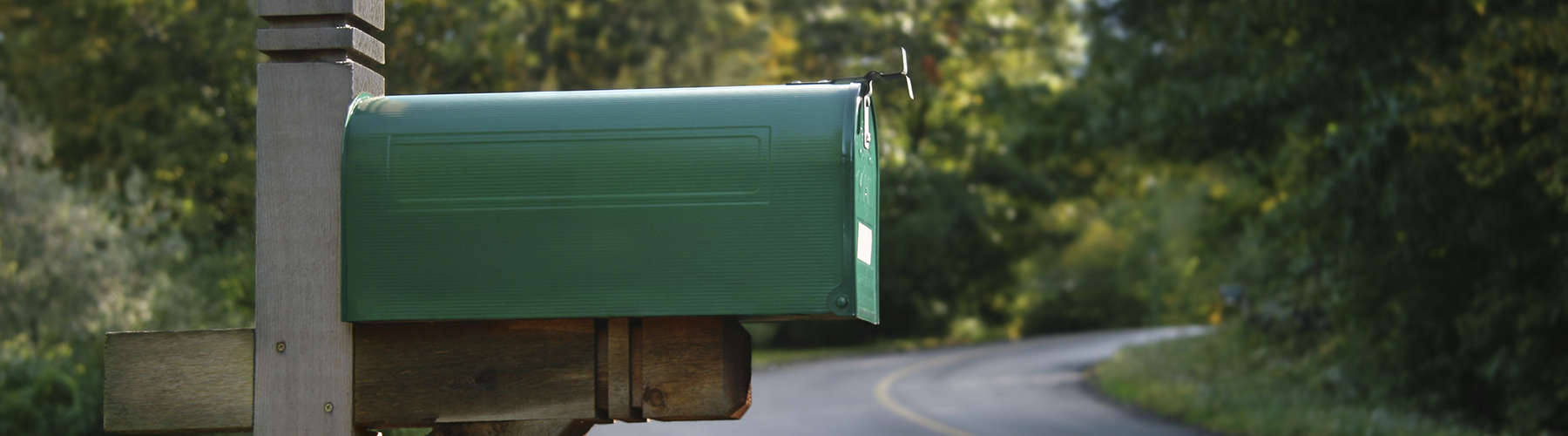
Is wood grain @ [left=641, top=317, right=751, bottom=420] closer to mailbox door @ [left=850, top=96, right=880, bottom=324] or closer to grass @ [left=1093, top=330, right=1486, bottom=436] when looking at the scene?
mailbox door @ [left=850, top=96, right=880, bottom=324]

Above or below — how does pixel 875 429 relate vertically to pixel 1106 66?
below

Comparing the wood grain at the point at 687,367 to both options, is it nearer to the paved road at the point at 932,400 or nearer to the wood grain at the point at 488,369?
the wood grain at the point at 488,369

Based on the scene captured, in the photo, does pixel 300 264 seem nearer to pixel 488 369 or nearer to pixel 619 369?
pixel 488 369

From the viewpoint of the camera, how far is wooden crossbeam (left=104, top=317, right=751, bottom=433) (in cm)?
251

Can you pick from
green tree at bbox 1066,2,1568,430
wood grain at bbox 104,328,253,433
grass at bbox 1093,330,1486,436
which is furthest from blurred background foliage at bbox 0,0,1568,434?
wood grain at bbox 104,328,253,433

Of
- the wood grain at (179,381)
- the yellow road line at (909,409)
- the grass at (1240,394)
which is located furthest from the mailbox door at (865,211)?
the yellow road line at (909,409)

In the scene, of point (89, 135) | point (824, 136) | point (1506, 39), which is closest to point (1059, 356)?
point (89, 135)

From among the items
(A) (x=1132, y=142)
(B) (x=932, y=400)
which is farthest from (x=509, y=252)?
(B) (x=932, y=400)

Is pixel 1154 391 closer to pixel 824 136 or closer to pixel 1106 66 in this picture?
pixel 1106 66

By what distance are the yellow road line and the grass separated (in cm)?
279

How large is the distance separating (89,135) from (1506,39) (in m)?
18.3

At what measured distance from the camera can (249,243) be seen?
1448 centimetres

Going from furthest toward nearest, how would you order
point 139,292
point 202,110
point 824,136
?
point 202,110 < point 139,292 < point 824,136

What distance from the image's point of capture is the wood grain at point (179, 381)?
8.34 feet
